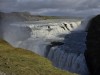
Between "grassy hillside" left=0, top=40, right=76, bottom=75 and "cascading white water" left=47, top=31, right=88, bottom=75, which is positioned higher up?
"grassy hillside" left=0, top=40, right=76, bottom=75

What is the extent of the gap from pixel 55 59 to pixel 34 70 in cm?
2167

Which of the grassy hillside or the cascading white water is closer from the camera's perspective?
the grassy hillside

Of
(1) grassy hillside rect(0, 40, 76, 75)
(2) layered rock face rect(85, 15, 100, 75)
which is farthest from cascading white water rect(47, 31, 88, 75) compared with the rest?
(1) grassy hillside rect(0, 40, 76, 75)

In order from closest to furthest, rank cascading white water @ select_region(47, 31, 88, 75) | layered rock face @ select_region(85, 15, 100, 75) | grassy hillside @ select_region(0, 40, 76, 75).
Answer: grassy hillside @ select_region(0, 40, 76, 75) < layered rock face @ select_region(85, 15, 100, 75) < cascading white water @ select_region(47, 31, 88, 75)

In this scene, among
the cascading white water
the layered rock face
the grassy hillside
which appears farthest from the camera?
the cascading white water

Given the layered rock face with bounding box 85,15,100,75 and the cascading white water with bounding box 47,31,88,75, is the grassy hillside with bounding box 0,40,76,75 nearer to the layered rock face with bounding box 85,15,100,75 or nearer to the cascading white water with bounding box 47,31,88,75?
the layered rock face with bounding box 85,15,100,75

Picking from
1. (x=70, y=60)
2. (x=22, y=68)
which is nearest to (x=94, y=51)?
(x=70, y=60)

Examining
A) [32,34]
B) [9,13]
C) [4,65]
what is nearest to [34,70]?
[4,65]

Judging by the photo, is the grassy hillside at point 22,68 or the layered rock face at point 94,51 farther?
the layered rock face at point 94,51

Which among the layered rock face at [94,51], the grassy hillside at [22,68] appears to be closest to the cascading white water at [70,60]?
the layered rock face at [94,51]

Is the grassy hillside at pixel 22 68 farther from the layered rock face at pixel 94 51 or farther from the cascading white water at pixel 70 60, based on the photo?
the cascading white water at pixel 70 60

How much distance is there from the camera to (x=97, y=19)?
132ft

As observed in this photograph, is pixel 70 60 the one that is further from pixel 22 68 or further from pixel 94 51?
pixel 22 68

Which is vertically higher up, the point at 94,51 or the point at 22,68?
the point at 22,68
